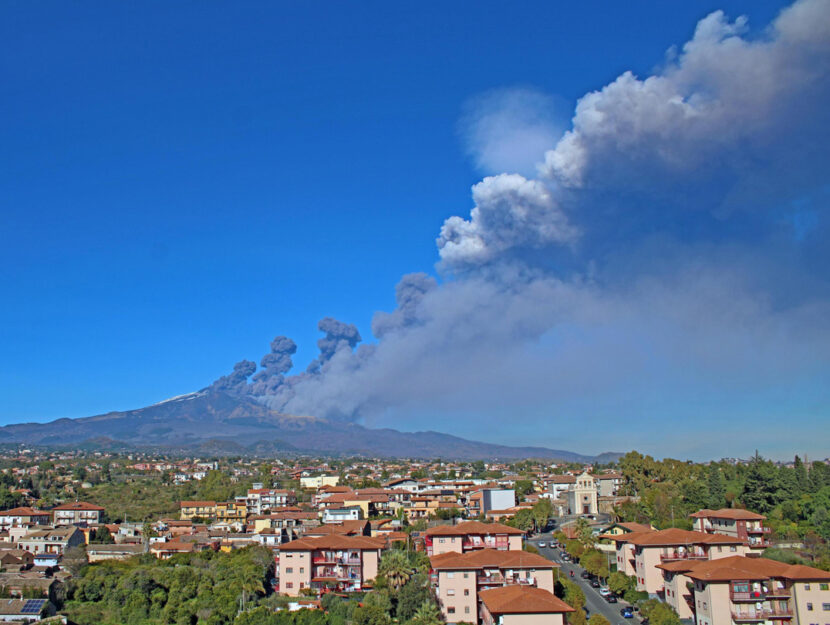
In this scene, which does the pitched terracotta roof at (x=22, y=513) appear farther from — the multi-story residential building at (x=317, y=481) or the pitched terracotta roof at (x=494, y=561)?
the pitched terracotta roof at (x=494, y=561)

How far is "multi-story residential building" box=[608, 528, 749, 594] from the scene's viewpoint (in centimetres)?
3534

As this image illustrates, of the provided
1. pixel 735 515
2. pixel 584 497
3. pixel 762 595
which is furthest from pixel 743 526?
pixel 584 497

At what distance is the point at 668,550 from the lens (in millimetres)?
35469

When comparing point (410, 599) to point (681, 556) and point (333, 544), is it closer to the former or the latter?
point (333, 544)

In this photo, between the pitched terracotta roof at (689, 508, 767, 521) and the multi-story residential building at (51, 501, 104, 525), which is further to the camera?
the multi-story residential building at (51, 501, 104, 525)

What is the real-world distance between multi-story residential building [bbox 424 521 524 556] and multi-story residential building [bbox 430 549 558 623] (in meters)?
5.82

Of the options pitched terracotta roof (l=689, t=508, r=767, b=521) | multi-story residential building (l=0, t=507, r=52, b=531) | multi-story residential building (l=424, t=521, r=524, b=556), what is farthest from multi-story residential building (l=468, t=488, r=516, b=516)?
multi-story residential building (l=0, t=507, r=52, b=531)

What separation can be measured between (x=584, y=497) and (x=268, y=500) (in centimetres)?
3014

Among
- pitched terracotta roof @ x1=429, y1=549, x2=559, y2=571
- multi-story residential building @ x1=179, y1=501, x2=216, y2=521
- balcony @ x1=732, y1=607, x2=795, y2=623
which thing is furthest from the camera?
multi-story residential building @ x1=179, y1=501, x2=216, y2=521

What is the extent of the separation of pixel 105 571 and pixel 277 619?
15.4 m

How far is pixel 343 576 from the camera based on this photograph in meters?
38.5

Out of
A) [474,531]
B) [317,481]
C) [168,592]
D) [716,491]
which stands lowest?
[168,592]

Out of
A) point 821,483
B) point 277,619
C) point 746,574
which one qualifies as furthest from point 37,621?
point 821,483

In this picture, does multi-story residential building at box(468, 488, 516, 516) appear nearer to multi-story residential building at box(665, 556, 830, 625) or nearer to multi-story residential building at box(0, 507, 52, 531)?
multi-story residential building at box(0, 507, 52, 531)
